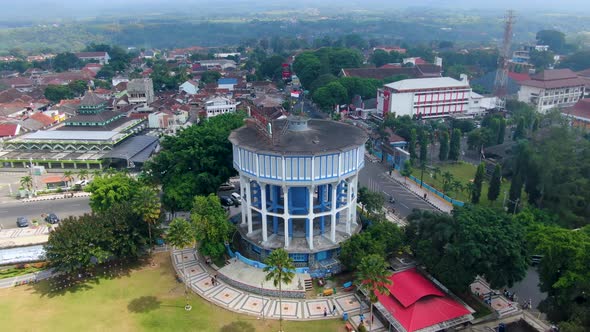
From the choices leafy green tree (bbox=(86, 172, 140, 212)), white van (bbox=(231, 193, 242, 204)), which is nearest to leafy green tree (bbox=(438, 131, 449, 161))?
white van (bbox=(231, 193, 242, 204))

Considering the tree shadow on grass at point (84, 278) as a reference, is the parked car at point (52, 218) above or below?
below

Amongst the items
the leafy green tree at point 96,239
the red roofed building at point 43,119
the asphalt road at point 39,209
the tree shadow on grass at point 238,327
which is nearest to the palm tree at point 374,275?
the tree shadow on grass at point 238,327

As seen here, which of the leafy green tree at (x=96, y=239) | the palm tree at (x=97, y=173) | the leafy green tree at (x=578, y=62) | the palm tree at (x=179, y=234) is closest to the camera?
the palm tree at (x=179, y=234)

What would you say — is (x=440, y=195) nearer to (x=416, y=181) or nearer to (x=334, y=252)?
(x=416, y=181)

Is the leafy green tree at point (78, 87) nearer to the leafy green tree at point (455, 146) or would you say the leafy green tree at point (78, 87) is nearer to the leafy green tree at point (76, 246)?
the leafy green tree at point (76, 246)

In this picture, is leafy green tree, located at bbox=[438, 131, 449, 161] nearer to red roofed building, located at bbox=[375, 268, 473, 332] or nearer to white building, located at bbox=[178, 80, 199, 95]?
red roofed building, located at bbox=[375, 268, 473, 332]

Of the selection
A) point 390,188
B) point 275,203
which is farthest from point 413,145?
point 275,203

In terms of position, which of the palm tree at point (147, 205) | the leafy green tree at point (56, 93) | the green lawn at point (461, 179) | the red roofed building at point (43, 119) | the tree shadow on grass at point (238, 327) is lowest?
the tree shadow on grass at point (238, 327)
